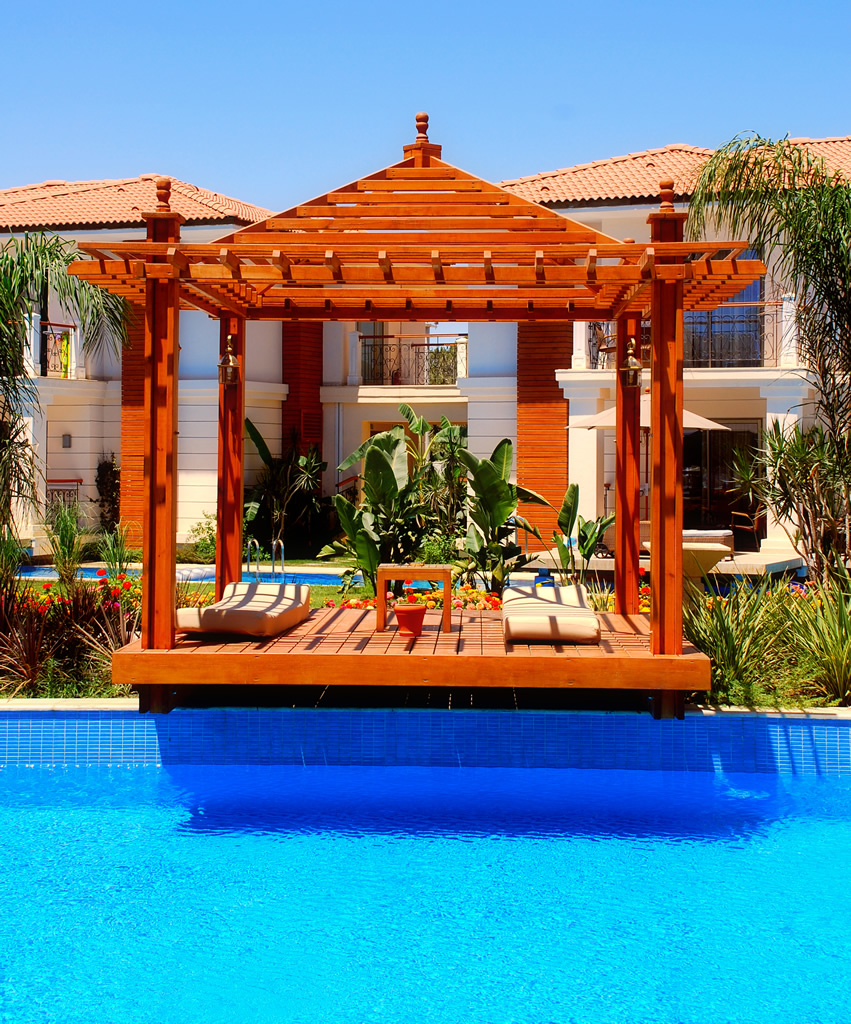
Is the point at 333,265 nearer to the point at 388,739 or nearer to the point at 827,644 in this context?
the point at 388,739

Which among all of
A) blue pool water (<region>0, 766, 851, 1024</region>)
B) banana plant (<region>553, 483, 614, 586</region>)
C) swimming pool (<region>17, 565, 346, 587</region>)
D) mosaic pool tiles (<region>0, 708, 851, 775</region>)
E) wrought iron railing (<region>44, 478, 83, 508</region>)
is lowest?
blue pool water (<region>0, 766, 851, 1024</region>)

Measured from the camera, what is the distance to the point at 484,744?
26.9ft

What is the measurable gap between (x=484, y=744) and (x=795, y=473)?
16.5ft

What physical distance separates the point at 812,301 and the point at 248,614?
268 inches

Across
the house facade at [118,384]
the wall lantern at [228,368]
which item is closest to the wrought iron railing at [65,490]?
the house facade at [118,384]

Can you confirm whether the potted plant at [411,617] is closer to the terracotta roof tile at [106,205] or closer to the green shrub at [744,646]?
the green shrub at [744,646]

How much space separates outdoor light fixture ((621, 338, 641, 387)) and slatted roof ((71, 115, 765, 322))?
42 cm

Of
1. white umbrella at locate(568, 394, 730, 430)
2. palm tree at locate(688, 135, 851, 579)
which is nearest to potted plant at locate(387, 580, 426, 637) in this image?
palm tree at locate(688, 135, 851, 579)

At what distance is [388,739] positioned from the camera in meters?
8.23

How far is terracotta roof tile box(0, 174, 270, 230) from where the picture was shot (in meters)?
22.0

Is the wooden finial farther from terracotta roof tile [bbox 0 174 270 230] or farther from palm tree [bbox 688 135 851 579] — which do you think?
terracotta roof tile [bbox 0 174 270 230]

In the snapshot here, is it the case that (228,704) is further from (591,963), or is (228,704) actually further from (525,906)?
(591,963)

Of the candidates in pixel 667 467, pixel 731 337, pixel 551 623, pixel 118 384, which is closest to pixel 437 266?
pixel 667 467

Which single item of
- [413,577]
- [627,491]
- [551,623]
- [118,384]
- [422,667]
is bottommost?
[422,667]
